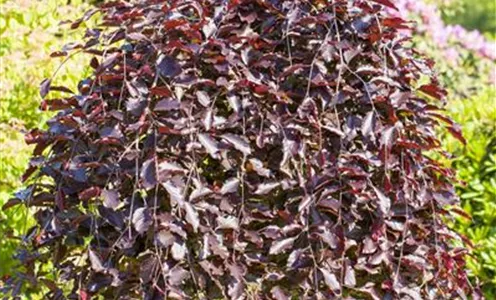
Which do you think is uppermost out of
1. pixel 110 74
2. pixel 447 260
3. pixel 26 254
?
pixel 110 74

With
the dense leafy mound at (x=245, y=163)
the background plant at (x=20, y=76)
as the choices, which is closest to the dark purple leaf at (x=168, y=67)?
the dense leafy mound at (x=245, y=163)

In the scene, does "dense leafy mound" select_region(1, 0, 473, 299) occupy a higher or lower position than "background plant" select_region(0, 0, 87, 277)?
higher

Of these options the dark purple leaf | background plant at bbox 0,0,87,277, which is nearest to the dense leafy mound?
the dark purple leaf

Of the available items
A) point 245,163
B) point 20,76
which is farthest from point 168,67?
point 20,76

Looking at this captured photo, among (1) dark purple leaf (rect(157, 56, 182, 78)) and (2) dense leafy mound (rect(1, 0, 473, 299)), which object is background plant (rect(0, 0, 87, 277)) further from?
(1) dark purple leaf (rect(157, 56, 182, 78))

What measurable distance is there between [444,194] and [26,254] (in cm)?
122

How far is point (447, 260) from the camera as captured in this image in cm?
258

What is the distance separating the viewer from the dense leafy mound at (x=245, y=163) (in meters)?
2.32

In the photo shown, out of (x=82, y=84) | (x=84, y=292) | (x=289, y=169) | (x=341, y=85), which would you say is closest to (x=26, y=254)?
(x=84, y=292)

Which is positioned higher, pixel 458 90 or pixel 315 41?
pixel 315 41

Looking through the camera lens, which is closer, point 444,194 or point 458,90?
point 444,194

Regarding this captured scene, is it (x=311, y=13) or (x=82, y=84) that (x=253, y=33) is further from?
(x=82, y=84)

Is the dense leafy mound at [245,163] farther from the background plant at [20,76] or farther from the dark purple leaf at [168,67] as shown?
the background plant at [20,76]

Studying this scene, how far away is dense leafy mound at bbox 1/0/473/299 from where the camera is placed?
2318 millimetres
